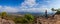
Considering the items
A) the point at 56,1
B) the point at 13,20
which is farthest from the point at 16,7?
the point at 56,1

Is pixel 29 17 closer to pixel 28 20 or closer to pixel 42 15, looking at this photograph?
pixel 28 20

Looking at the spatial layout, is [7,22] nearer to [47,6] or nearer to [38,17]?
[38,17]

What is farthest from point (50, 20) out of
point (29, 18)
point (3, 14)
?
point (3, 14)

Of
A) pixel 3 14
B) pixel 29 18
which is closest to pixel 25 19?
pixel 29 18

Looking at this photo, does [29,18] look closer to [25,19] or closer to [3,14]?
[25,19]

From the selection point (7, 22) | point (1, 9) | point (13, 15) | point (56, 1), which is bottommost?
point (7, 22)

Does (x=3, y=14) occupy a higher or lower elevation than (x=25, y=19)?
higher

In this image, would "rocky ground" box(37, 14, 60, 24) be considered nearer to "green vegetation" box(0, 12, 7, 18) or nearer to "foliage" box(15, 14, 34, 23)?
"foliage" box(15, 14, 34, 23)

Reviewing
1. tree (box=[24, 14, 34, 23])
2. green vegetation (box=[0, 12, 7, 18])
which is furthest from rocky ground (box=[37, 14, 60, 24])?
green vegetation (box=[0, 12, 7, 18])

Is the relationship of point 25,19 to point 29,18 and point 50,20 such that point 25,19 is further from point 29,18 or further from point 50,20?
point 50,20

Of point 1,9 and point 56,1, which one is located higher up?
point 56,1

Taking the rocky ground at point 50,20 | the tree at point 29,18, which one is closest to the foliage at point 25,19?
the tree at point 29,18
